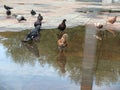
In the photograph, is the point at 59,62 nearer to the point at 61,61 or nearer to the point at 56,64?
the point at 61,61

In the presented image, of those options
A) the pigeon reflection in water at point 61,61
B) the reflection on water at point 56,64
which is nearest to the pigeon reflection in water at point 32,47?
the reflection on water at point 56,64

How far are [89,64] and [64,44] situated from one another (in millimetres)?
1587

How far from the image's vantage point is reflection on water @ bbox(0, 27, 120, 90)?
797 cm

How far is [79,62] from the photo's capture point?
10.0 m

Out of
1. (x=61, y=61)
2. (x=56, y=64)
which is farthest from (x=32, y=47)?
(x=56, y=64)

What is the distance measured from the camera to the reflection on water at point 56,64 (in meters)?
7.97

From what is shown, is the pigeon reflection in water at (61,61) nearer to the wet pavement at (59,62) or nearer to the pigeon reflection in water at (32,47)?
the wet pavement at (59,62)

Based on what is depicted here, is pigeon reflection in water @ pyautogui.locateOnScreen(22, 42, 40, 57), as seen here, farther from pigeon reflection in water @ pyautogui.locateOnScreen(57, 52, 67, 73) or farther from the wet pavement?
pigeon reflection in water @ pyautogui.locateOnScreen(57, 52, 67, 73)

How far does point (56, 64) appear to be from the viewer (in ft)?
32.0

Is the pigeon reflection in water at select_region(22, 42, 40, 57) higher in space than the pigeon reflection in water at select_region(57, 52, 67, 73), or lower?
higher

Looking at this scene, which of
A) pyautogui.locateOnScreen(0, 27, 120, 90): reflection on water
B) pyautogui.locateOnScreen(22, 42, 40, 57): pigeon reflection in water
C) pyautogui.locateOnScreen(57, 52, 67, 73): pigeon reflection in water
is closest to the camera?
pyautogui.locateOnScreen(0, 27, 120, 90): reflection on water

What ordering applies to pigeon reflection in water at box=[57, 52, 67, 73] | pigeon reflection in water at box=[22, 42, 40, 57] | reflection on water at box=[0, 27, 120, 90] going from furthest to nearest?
1. pigeon reflection in water at box=[22, 42, 40, 57]
2. pigeon reflection in water at box=[57, 52, 67, 73]
3. reflection on water at box=[0, 27, 120, 90]

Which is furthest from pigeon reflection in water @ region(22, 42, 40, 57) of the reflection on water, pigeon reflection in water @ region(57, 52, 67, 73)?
pigeon reflection in water @ region(57, 52, 67, 73)

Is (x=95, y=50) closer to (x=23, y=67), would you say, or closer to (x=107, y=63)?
(x=107, y=63)
